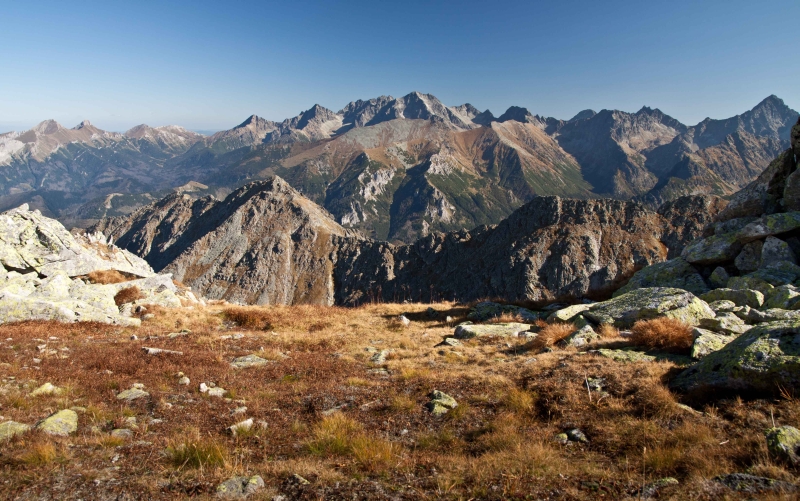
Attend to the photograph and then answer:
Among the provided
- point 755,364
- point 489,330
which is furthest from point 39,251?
point 755,364

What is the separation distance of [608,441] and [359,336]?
1446 centimetres

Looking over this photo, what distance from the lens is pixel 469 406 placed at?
10.2m

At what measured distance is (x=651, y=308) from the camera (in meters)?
15.8

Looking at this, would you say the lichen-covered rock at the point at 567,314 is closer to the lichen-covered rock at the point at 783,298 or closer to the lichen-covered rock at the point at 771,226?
the lichen-covered rock at the point at 783,298

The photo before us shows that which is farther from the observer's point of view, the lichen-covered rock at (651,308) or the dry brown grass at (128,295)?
the dry brown grass at (128,295)

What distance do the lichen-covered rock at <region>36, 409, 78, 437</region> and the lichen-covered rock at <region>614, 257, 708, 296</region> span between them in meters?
27.3

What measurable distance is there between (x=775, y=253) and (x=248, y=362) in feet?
95.0

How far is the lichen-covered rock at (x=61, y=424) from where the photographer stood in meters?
7.95

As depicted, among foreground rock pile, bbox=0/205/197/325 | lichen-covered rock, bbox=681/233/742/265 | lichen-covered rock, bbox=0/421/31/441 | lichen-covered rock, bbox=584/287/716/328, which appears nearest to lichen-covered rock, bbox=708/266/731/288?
lichen-covered rock, bbox=681/233/742/265

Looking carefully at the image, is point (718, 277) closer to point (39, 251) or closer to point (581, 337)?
point (581, 337)

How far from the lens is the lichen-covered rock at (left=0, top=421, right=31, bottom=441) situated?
24.6 feet

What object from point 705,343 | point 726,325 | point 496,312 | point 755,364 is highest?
point 755,364

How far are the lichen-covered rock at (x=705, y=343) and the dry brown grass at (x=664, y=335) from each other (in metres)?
0.50

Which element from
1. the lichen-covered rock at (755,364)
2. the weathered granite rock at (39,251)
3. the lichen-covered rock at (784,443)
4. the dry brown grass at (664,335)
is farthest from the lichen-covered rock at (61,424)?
the weathered granite rock at (39,251)
